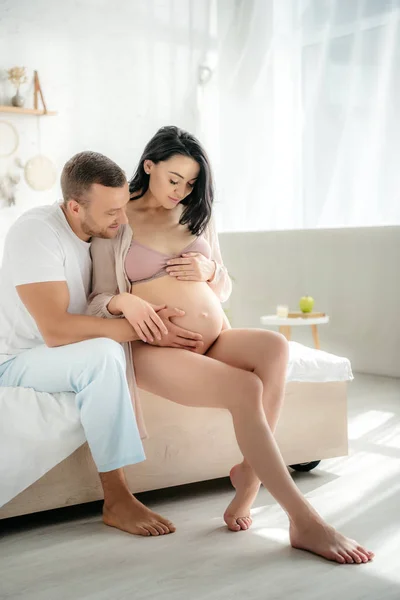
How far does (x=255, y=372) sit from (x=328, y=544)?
1.81ft

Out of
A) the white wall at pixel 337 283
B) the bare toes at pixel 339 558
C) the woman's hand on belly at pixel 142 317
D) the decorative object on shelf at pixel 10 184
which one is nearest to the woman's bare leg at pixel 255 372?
the woman's hand on belly at pixel 142 317

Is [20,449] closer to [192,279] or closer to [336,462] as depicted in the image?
[192,279]

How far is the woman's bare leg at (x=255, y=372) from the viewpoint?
2.25 meters

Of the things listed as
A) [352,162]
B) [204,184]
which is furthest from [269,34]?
[204,184]

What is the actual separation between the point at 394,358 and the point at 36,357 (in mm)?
3183

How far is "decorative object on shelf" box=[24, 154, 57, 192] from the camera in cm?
555

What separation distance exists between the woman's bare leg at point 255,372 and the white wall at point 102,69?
3495 millimetres

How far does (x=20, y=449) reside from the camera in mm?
2148

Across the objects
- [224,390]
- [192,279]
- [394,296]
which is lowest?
[394,296]

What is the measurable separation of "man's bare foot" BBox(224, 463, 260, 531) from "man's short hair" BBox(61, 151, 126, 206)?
92 centimetres

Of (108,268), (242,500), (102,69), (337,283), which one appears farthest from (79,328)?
(102,69)

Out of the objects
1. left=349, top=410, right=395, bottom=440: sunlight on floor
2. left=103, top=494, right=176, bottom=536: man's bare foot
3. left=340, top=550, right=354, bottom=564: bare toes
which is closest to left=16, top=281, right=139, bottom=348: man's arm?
left=103, top=494, right=176, bottom=536: man's bare foot

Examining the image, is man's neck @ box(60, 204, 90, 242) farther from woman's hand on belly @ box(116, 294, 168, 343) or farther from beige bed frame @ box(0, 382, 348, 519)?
beige bed frame @ box(0, 382, 348, 519)

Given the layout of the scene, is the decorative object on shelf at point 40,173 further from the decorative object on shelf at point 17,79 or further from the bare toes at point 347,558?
the bare toes at point 347,558
